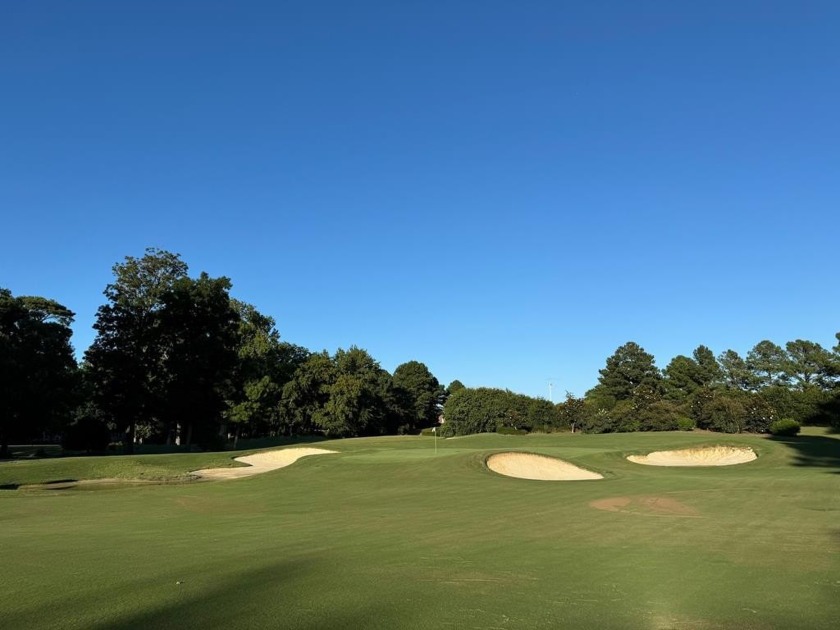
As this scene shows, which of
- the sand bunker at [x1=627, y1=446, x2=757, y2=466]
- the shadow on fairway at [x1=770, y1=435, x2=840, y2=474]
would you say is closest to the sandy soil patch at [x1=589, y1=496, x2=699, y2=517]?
the shadow on fairway at [x1=770, y1=435, x2=840, y2=474]

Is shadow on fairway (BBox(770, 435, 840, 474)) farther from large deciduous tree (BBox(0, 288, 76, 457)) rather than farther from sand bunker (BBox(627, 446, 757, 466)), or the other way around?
large deciduous tree (BBox(0, 288, 76, 457))

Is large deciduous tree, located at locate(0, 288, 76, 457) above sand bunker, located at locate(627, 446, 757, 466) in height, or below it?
above

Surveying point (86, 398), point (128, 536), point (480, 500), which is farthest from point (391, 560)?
point (86, 398)

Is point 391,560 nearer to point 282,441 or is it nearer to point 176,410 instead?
point 176,410

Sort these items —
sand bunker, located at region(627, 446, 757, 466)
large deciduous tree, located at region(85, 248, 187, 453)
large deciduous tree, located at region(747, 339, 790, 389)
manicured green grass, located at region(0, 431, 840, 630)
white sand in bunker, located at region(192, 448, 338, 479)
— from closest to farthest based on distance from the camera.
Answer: manicured green grass, located at region(0, 431, 840, 630) < white sand in bunker, located at region(192, 448, 338, 479) < sand bunker, located at region(627, 446, 757, 466) < large deciduous tree, located at region(85, 248, 187, 453) < large deciduous tree, located at region(747, 339, 790, 389)

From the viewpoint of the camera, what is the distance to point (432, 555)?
31.0ft

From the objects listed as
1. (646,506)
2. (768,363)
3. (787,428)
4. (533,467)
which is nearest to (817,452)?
(533,467)

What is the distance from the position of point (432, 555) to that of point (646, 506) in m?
7.92

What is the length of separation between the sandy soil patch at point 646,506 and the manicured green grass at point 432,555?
0.08m

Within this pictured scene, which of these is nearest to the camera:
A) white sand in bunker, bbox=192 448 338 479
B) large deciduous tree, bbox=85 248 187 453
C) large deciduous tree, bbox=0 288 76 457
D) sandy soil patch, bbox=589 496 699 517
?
sandy soil patch, bbox=589 496 699 517

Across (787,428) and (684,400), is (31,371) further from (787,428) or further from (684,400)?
(684,400)

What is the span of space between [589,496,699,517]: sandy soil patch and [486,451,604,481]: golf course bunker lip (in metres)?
8.67

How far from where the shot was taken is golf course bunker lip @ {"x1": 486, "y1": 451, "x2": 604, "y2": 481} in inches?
994

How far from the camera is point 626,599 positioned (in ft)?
23.0
